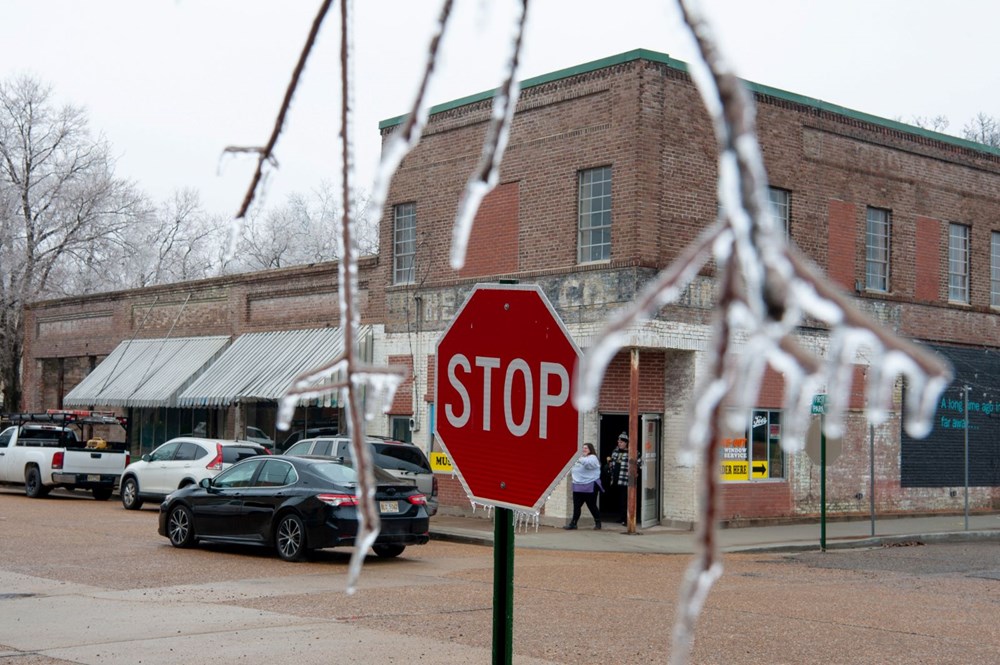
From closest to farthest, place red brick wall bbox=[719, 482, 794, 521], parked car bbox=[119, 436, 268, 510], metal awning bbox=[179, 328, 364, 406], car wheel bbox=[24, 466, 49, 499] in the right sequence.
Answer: red brick wall bbox=[719, 482, 794, 521]
parked car bbox=[119, 436, 268, 510]
metal awning bbox=[179, 328, 364, 406]
car wheel bbox=[24, 466, 49, 499]

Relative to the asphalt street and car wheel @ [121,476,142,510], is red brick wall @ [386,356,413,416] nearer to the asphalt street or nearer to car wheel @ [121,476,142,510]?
car wheel @ [121,476,142,510]

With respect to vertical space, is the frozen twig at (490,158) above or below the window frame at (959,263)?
below

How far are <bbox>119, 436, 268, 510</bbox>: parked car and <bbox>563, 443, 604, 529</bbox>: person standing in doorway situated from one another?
7241 millimetres

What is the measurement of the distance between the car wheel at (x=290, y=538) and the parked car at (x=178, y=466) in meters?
8.13

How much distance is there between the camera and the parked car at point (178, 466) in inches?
977

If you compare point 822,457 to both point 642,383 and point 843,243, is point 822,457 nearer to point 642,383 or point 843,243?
point 642,383

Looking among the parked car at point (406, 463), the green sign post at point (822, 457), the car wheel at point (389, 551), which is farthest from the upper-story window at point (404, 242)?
the car wheel at point (389, 551)

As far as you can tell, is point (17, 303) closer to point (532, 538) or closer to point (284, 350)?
point (284, 350)

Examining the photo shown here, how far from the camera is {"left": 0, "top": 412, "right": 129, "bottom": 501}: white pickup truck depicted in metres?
28.5

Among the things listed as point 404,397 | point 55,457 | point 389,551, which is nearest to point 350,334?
point 389,551

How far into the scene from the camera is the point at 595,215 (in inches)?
888

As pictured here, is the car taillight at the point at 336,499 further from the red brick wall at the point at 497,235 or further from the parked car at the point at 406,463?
the red brick wall at the point at 497,235

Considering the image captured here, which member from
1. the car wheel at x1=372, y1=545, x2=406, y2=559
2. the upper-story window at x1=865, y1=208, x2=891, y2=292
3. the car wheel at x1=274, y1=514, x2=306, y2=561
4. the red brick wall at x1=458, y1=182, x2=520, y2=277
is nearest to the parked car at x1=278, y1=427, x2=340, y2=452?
the red brick wall at x1=458, y1=182, x2=520, y2=277

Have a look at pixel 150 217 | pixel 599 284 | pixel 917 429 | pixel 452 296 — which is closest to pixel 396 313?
pixel 452 296
